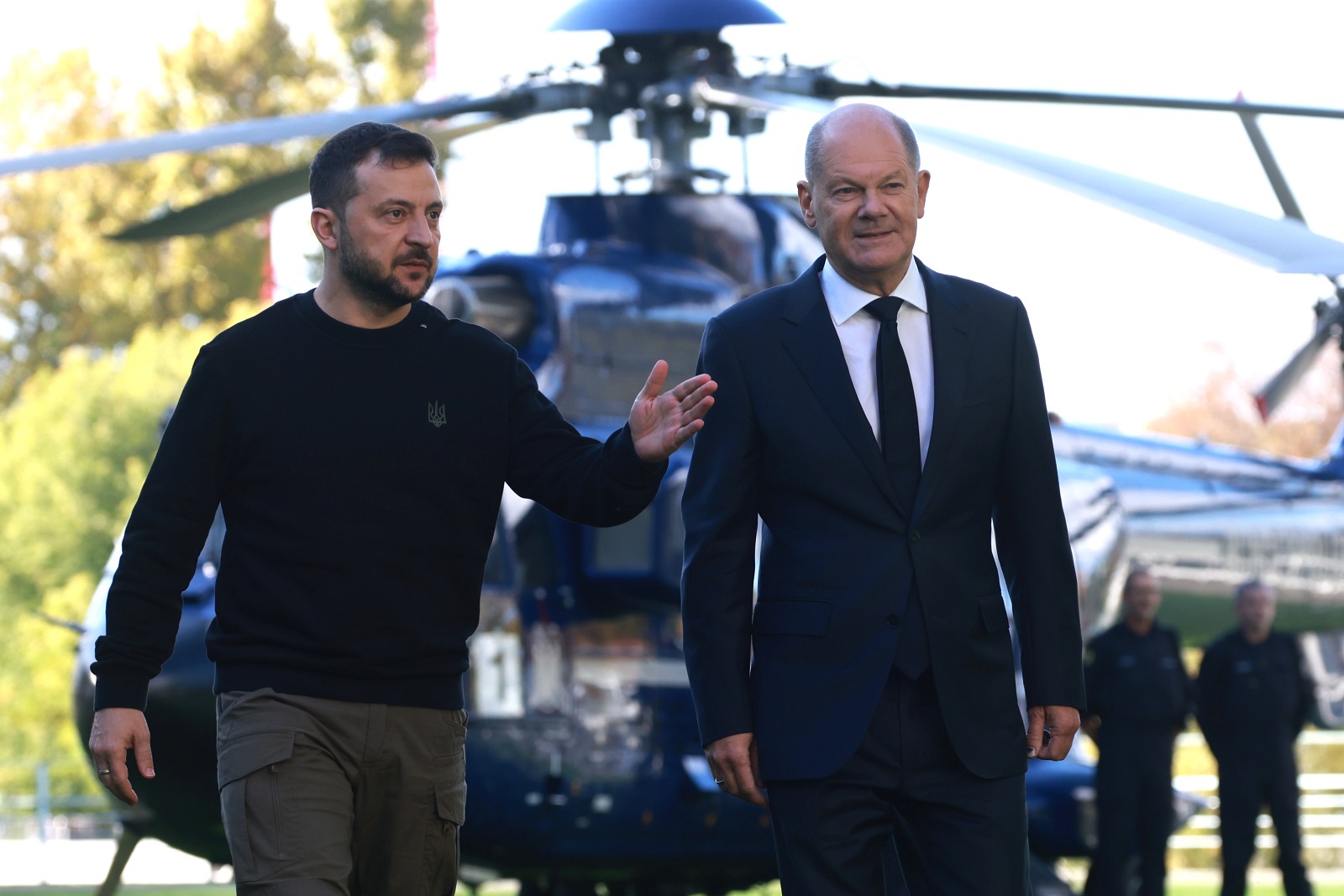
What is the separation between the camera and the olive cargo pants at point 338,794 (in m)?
2.89

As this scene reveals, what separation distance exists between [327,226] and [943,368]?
1152mm

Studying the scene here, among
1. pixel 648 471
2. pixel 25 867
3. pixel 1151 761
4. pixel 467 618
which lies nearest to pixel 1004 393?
pixel 648 471

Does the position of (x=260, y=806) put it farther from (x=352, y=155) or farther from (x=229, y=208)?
(x=229, y=208)

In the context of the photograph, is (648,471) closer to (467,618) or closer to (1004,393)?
(467,618)

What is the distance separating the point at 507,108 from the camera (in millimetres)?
7102

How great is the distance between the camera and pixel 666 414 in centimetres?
311

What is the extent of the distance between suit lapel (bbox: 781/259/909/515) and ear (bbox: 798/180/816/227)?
0.40 feet

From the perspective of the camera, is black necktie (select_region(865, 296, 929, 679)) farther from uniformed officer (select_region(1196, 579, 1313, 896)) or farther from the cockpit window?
uniformed officer (select_region(1196, 579, 1313, 896))

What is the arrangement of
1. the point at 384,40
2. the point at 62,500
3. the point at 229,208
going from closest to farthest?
the point at 229,208 → the point at 62,500 → the point at 384,40

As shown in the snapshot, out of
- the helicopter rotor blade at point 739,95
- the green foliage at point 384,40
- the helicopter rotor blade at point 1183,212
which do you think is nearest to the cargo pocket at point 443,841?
the helicopter rotor blade at point 1183,212

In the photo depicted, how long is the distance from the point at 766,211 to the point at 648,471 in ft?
13.1

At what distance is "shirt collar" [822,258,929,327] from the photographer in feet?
10.3

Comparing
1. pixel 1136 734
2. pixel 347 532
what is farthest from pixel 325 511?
pixel 1136 734

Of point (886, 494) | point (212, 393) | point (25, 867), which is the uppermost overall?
point (212, 393)
